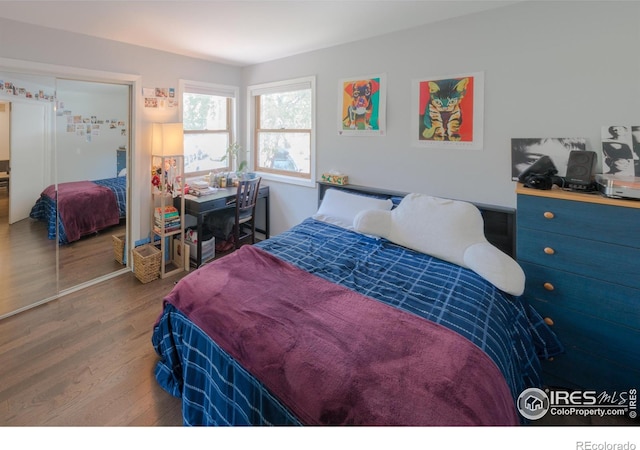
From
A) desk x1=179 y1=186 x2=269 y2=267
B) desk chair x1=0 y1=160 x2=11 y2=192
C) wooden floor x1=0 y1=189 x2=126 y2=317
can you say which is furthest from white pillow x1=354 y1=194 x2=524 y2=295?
desk chair x1=0 y1=160 x2=11 y2=192

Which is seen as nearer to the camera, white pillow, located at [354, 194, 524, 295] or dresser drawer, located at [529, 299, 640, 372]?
dresser drawer, located at [529, 299, 640, 372]

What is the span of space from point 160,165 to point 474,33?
3.18m

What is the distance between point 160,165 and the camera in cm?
346

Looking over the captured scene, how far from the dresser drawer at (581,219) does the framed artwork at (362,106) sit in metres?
1.50

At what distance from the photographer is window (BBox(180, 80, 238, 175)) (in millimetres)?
3871

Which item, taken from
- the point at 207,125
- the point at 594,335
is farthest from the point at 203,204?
the point at 594,335

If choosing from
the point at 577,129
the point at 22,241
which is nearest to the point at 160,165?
the point at 22,241

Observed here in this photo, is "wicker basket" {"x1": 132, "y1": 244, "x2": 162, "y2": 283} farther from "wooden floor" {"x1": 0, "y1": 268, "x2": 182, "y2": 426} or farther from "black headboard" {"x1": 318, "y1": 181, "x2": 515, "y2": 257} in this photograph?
"black headboard" {"x1": 318, "y1": 181, "x2": 515, "y2": 257}

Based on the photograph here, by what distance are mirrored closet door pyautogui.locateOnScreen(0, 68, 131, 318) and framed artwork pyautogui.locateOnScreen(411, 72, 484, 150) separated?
2.84 metres

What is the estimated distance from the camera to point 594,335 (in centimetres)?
176

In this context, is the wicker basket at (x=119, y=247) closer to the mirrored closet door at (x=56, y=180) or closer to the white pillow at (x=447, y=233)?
the mirrored closet door at (x=56, y=180)

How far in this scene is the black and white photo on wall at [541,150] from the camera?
2111mm

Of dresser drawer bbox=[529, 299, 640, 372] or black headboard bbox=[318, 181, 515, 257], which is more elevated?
black headboard bbox=[318, 181, 515, 257]
